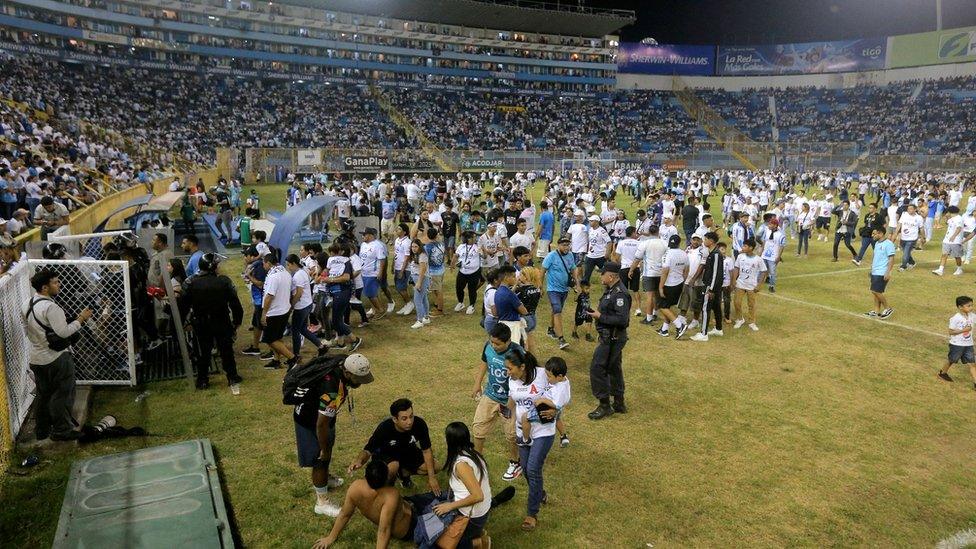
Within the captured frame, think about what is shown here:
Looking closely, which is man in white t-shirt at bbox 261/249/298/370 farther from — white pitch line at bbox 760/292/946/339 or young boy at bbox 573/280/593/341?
white pitch line at bbox 760/292/946/339

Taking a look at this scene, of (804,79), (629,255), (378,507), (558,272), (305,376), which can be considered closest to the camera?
(378,507)

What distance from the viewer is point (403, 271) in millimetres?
12125

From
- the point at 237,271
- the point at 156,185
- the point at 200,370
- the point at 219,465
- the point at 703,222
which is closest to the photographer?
the point at 219,465

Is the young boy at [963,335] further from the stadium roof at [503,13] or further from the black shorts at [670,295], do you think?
the stadium roof at [503,13]

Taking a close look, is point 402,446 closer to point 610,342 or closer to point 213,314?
point 610,342

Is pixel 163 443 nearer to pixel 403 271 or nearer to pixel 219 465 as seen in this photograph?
pixel 219 465

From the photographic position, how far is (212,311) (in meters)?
7.95

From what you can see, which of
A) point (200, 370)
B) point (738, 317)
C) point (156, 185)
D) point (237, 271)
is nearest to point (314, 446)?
point (200, 370)

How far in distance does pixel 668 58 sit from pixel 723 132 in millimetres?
16095

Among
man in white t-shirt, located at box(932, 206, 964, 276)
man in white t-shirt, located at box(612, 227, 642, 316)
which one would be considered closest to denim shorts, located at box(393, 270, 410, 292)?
man in white t-shirt, located at box(612, 227, 642, 316)

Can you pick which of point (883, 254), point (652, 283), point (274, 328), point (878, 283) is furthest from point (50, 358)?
point (878, 283)

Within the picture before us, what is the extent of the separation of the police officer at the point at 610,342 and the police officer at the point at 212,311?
481cm

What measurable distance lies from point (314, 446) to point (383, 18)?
68.6 m

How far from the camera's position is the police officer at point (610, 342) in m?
7.25
